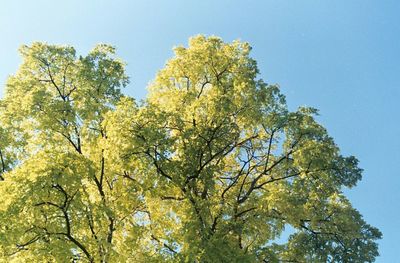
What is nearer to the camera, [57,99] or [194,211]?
[194,211]

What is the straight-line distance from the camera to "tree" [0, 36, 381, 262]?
58.8 feet

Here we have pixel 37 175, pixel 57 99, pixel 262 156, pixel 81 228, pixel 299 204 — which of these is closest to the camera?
pixel 37 175

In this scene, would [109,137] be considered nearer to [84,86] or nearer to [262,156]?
[84,86]

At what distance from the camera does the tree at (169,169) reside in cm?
1792

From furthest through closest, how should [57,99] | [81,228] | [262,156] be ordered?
[262,156]
[57,99]
[81,228]

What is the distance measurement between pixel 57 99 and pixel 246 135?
9980 mm

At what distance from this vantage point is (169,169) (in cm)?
2023

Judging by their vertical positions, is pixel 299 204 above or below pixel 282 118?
below

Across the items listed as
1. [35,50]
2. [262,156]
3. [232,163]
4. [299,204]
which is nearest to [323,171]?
[299,204]

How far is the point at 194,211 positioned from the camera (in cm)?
1962

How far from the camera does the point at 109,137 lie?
65.1ft

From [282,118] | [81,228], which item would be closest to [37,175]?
[81,228]

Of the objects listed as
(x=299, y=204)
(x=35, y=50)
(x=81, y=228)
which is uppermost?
(x=35, y=50)

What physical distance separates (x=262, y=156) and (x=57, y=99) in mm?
11007
